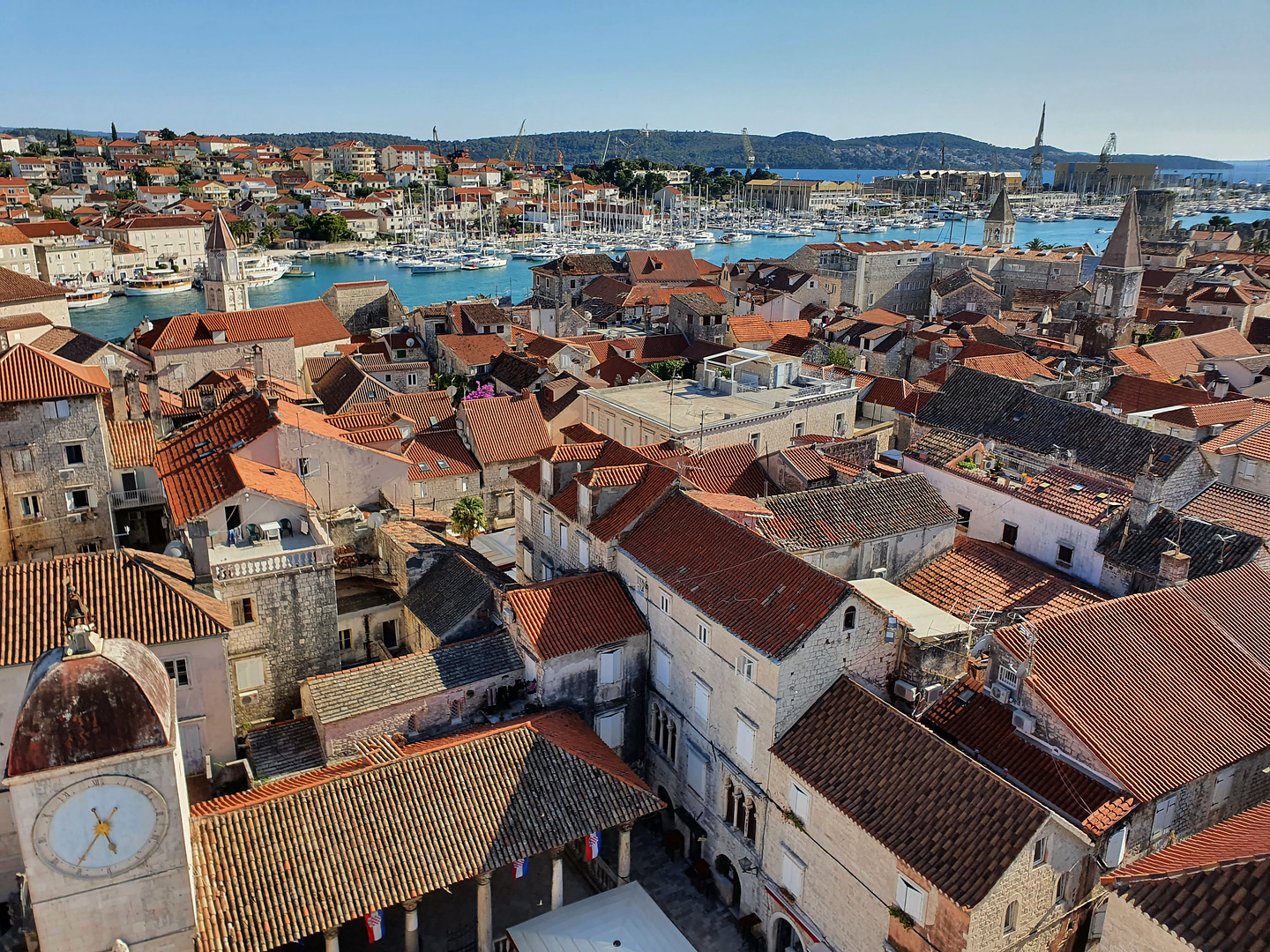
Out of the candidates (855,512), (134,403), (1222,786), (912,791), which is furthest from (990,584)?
(134,403)

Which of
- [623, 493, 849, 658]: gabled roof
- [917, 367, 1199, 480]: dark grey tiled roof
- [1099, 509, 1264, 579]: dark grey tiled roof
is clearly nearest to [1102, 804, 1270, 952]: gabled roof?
[623, 493, 849, 658]: gabled roof

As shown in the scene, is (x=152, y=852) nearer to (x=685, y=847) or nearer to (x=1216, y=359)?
(x=685, y=847)

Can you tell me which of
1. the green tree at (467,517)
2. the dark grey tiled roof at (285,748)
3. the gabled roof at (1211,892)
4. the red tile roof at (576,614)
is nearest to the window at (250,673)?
the dark grey tiled roof at (285,748)

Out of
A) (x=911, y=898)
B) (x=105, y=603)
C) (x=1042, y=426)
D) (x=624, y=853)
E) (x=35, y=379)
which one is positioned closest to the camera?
(x=911, y=898)

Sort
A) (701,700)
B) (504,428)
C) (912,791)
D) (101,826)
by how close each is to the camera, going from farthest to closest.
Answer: (504,428) → (701,700) → (912,791) → (101,826)

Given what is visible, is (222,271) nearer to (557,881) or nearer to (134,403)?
(134,403)

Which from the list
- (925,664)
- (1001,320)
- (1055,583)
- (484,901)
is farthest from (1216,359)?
(484,901)
